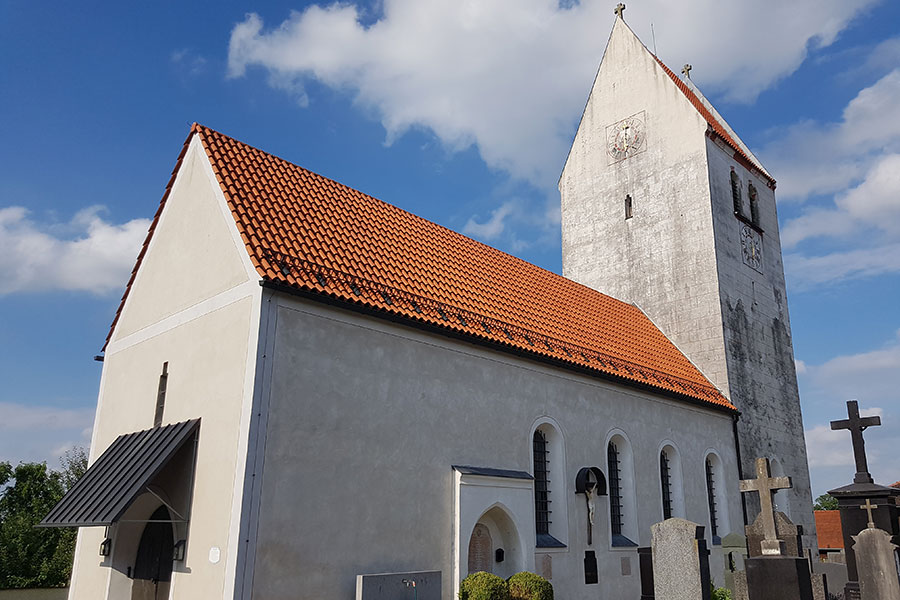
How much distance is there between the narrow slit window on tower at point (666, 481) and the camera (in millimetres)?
19172

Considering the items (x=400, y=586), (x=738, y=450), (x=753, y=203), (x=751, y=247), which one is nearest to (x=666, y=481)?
(x=738, y=450)

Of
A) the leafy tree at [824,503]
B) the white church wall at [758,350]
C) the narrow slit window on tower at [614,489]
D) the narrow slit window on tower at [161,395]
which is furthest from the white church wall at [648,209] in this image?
the leafy tree at [824,503]

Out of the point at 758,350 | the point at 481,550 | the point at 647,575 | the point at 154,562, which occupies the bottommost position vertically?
the point at 647,575

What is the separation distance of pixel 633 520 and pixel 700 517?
347 cm

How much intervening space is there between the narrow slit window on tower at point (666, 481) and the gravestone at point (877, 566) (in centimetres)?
788

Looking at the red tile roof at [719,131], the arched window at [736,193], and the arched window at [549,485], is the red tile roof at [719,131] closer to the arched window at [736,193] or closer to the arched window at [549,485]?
the arched window at [736,193]

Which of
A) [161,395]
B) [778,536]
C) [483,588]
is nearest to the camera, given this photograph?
[483,588]

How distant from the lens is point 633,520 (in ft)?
57.6

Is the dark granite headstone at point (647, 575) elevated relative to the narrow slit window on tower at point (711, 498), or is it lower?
lower

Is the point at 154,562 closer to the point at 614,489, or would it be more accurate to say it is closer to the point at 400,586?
the point at 400,586

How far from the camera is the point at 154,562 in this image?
12.8 m

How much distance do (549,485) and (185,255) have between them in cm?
930

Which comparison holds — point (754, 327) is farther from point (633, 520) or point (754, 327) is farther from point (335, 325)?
point (335, 325)

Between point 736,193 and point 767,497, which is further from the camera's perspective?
point 736,193
